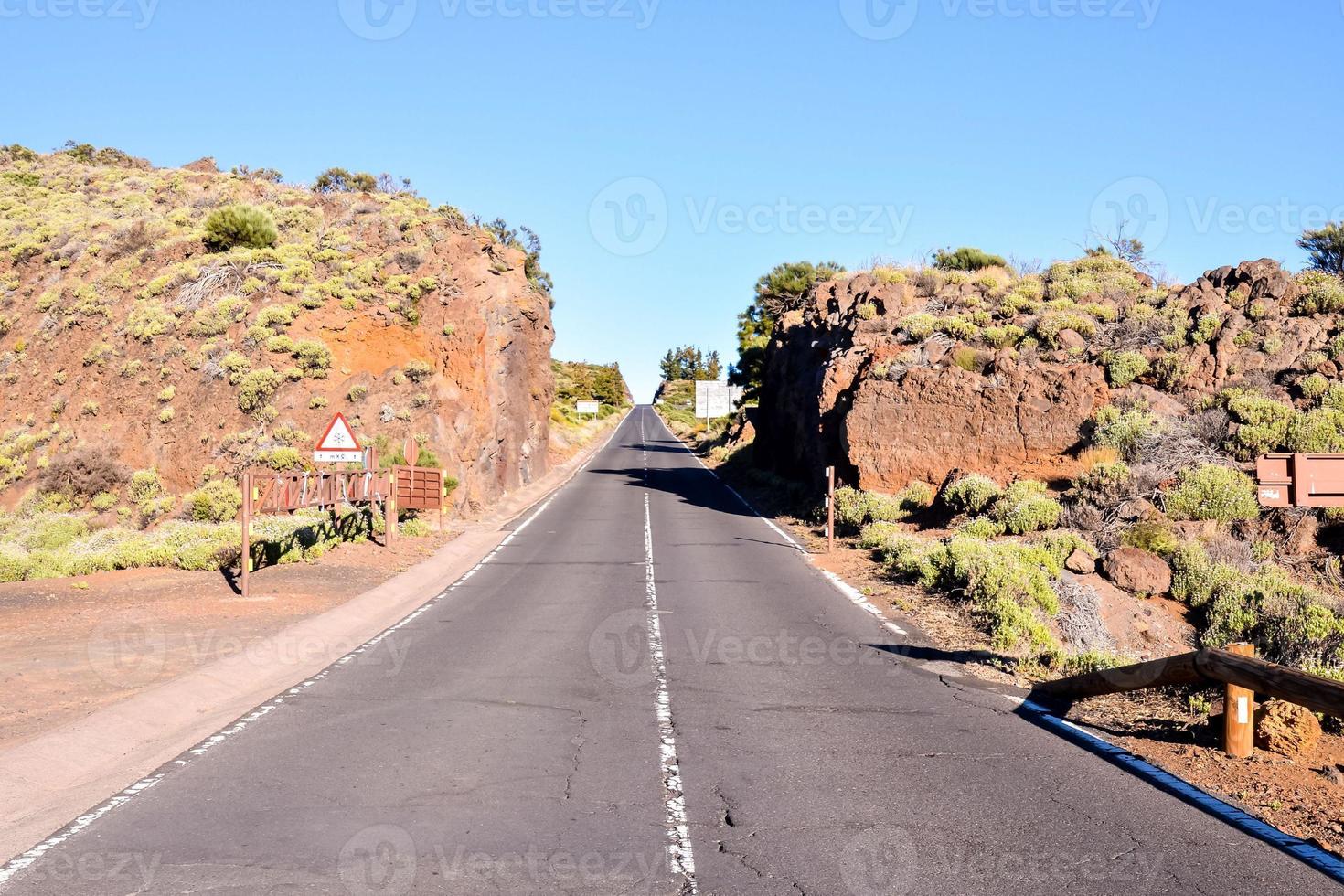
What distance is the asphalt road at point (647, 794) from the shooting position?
5027 millimetres

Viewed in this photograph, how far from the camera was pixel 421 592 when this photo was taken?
1578cm

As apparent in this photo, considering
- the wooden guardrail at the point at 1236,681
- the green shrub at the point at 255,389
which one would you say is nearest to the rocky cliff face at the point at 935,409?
the wooden guardrail at the point at 1236,681

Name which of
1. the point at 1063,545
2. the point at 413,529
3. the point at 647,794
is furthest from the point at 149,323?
the point at 647,794

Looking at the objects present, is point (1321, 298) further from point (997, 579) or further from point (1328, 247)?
point (997, 579)

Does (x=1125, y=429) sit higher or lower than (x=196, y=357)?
lower

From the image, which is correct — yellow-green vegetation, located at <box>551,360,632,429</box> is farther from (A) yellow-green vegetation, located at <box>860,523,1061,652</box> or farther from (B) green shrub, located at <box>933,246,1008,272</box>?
(A) yellow-green vegetation, located at <box>860,523,1061,652</box>

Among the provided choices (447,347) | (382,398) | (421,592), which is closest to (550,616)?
(421,592)

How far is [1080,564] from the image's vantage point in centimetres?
1588

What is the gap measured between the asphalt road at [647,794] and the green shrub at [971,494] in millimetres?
9696

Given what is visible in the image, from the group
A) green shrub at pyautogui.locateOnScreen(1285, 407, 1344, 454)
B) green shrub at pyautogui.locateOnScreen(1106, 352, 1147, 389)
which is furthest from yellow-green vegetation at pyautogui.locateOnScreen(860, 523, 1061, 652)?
green shrub at pyautogui.locateOnScreen(1106, 352, 1147, 389)

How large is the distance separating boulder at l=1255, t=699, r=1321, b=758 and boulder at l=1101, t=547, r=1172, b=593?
28.1ft

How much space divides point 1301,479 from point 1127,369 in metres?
17.6

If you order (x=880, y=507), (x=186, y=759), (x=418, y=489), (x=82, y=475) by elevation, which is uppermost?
(x=82, y=475)

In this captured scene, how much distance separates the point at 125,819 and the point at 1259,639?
13.8 meters
